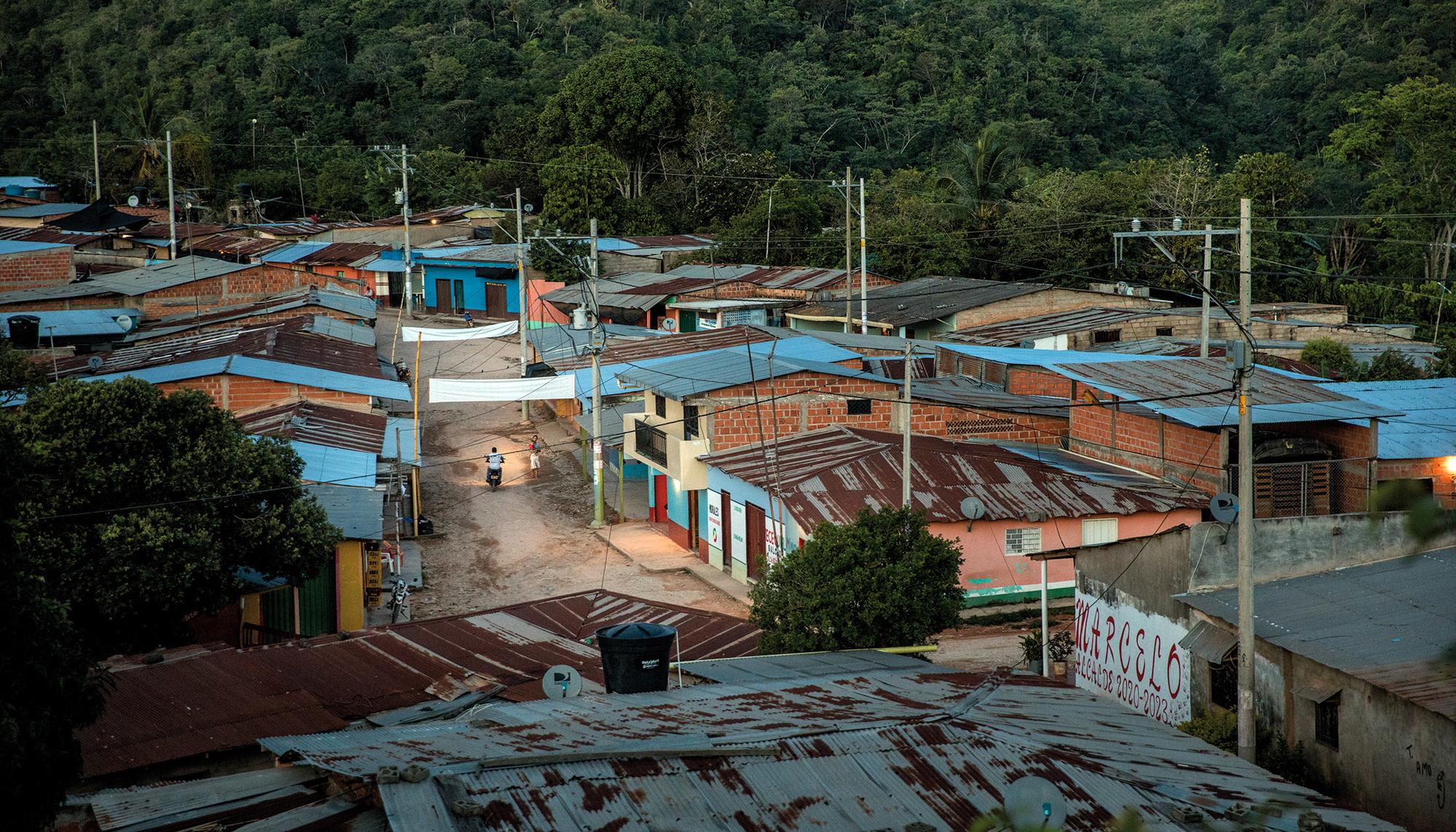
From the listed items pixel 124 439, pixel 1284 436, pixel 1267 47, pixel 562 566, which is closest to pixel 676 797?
pixel 124 439

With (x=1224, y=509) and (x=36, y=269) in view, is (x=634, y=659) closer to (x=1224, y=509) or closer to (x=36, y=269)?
(x=1224, y=509)

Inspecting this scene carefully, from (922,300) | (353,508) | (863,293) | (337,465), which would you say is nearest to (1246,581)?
(353,508)

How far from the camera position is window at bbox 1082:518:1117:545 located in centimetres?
2203

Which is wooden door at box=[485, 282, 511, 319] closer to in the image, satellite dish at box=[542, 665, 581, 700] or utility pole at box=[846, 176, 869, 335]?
utility pole at box=[846, 176, 869, 335]

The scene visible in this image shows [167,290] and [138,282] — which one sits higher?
[138,282]

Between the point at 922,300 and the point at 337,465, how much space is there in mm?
19846

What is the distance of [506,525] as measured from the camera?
28141 millimetres

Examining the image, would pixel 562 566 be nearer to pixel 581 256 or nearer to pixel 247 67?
pixel 581 256

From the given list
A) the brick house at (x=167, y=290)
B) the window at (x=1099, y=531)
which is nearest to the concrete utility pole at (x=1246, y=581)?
the window at (x=1099, y=531)

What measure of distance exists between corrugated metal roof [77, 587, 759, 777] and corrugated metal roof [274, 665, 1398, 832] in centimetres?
161

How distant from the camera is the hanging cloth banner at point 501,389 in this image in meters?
26.5

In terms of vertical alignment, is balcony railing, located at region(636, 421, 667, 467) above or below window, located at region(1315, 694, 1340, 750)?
above

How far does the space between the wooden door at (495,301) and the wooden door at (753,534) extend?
28930mm

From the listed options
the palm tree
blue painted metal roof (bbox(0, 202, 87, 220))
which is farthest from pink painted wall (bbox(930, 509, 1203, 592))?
blue painted metal roof (bbox(0, 202, 87, 220))
